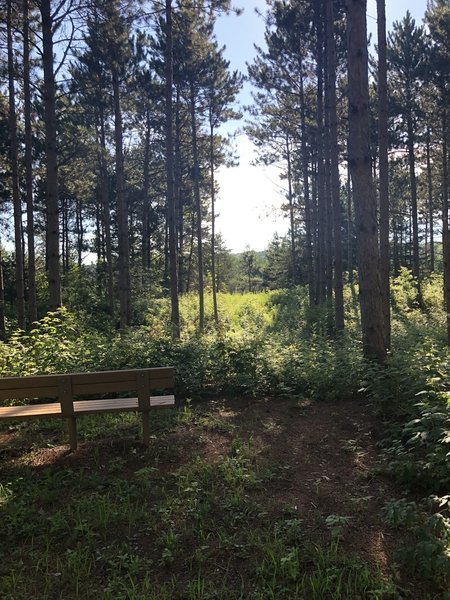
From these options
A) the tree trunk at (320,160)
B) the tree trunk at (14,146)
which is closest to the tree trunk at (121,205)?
the tree trunk at (14,146)

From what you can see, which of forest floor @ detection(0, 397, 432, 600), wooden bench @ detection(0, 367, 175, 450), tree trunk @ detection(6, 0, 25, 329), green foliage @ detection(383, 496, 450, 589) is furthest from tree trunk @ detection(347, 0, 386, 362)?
tree trunk @ detection(6, 0, 25, 329)

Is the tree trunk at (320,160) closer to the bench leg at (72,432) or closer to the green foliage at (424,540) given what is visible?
the bench leg at (72,432)

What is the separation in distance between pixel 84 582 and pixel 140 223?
109 ft

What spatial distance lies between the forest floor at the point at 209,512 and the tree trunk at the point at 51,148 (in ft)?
15.6

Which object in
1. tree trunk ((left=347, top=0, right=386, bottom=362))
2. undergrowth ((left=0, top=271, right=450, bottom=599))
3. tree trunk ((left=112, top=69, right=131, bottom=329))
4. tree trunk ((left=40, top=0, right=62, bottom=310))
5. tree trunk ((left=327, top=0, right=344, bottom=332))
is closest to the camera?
undergrowth ((left=0, top=271, right=450, bottom=599))

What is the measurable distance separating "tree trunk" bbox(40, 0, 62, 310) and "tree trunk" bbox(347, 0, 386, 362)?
6501mm

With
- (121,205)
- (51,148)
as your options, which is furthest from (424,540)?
(121,205)

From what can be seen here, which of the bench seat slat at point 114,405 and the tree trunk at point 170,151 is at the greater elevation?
the tree trunk at point 170,151

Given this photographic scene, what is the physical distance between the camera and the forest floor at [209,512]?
2.71 meters

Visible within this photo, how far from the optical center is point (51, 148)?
9.70 m

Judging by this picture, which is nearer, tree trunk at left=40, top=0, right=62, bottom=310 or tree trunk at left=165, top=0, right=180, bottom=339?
tree trunk at left=40, top=0, right=62, bottom=310

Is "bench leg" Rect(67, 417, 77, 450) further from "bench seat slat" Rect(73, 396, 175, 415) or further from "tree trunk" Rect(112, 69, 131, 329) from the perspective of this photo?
"tree trunk" Rect(112, 69, 131, 329)

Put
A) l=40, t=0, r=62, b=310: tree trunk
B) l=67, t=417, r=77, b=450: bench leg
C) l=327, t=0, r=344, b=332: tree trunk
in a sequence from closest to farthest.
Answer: l=67, t=417, r=77, b=450: bench leg, l=40, t=0, r=62, b=310: tree trunk, l=327, t=0, r=344, b=332: tree trunk

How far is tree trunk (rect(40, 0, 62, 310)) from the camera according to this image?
946 centimetres
